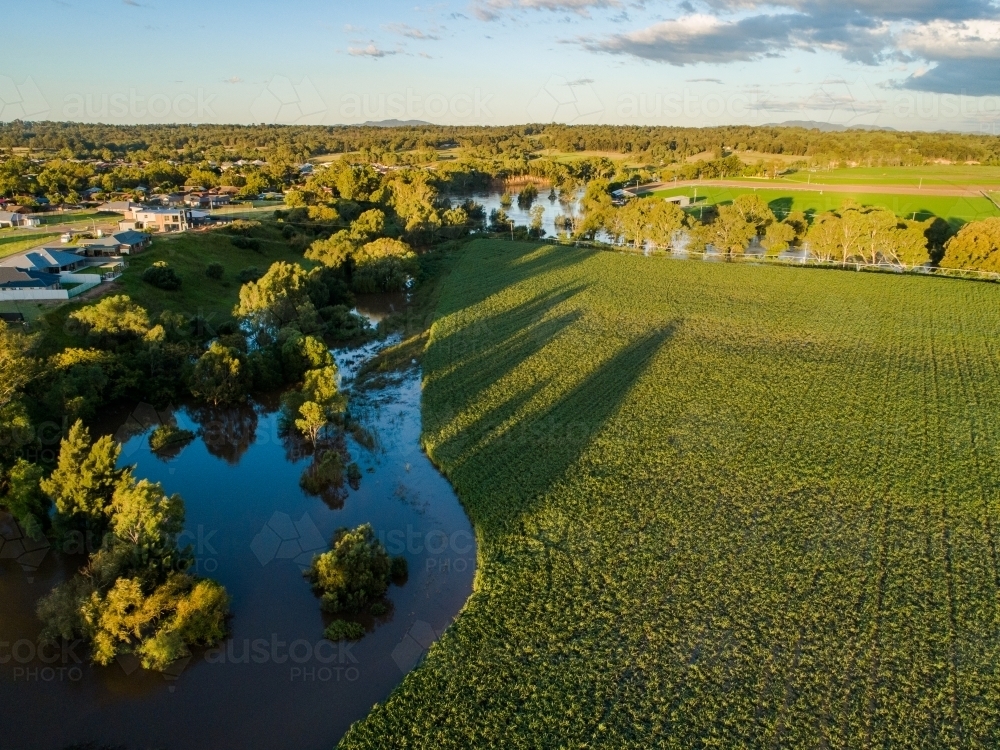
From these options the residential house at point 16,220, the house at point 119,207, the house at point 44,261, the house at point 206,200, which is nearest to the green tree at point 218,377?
the house at point 44,261

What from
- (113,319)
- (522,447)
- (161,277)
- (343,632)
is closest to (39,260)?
(161,277)

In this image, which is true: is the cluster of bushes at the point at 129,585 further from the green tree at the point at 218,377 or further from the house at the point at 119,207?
the house at the point at 119,207

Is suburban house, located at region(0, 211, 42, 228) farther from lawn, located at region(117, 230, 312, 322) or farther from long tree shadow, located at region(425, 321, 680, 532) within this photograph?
long tree shadow, located at region(425, 321, 680, 532)

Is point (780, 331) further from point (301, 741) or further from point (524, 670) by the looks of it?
point (301, 741)

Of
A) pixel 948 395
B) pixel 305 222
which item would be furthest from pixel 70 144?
pixel 948 395

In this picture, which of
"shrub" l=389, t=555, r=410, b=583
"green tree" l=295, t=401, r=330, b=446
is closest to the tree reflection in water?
"green tree" l=295, t=401, r=330, b=446

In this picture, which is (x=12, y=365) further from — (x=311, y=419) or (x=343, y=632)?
(x=343, y=632)

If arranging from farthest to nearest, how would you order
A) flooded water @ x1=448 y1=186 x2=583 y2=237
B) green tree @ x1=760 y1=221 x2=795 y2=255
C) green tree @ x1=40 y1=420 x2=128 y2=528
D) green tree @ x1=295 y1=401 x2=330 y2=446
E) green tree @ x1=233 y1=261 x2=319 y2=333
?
flooded water @ x1=448 y1=186 x2=583 y2=237 → green tree @ x1=760 y1=221 x2=795 y2=255 → green tree @ x1=233 y1=261 x2=319 y2=333 → green tree @ x1=295 y1=401 x2=330 y2=446 → green tree @ x1=40 y1=420 x2=128 y2=528
